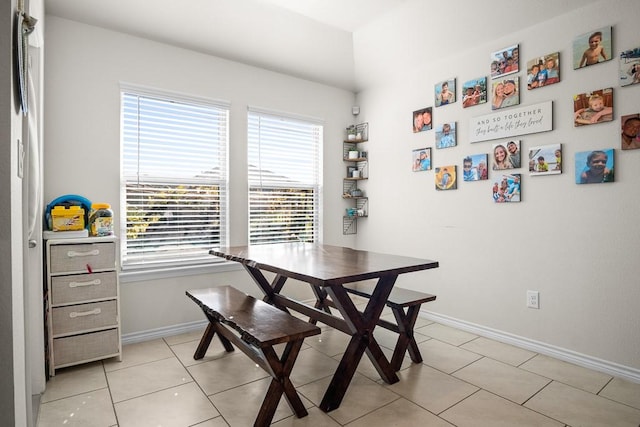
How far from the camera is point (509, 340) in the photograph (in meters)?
3.07

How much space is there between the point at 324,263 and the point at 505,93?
2128 millimetres

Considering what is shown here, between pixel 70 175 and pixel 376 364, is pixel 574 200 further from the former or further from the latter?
pixel 70 175

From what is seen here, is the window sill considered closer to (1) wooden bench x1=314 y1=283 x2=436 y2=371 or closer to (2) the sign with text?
(1) wooden bench x1=314 y1=283 x2=436 y2=371

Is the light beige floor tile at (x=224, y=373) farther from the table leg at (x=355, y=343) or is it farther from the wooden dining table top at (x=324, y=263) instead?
the wooden dining table top at (x=324, y=263)

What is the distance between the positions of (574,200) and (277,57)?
2901 millimetres

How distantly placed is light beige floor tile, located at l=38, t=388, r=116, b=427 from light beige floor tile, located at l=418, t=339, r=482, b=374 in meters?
2.08

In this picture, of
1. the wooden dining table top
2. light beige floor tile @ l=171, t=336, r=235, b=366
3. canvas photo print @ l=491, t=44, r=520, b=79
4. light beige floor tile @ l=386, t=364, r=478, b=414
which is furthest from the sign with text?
light beige floor tile @ l=171, t=336, r=235, b=366

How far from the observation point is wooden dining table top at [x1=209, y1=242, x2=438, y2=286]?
6.53ft

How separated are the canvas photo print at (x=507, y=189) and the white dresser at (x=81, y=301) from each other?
10.0ft

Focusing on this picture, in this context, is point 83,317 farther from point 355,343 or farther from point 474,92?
point 474,92

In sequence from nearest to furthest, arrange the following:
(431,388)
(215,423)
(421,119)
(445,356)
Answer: (215,423), (431,388), (445,356), (421,119)

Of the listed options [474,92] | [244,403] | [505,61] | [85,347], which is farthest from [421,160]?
[85,347]

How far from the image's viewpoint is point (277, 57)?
12.2 ft

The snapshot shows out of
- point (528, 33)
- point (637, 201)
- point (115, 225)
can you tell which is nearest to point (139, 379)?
point (115, 225)
